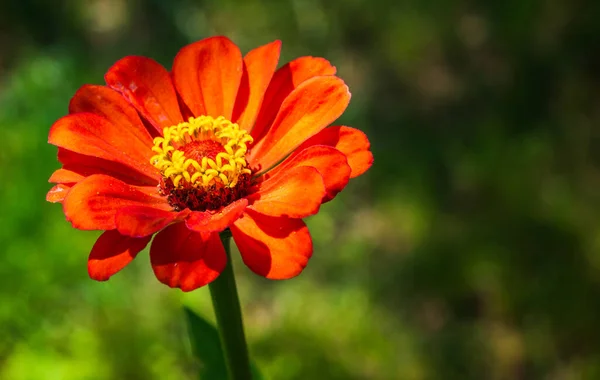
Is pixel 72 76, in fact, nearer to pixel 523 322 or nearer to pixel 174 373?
pixel 174 373

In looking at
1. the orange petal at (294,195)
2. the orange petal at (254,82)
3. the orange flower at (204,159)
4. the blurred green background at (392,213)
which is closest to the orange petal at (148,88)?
the orange flower at (204,159)

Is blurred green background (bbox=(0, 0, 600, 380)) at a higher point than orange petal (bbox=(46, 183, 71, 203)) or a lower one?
lower

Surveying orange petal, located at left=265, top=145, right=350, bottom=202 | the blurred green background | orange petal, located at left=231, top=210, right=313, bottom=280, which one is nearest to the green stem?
orange petal, located at left=231, top=210, right=313, bottom=280

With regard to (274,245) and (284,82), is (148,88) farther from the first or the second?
(274,245)

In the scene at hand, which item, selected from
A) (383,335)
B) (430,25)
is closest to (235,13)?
(430,25)

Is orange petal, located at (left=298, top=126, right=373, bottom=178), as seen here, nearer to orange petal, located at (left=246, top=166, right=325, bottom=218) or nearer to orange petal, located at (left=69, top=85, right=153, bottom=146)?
orange petal, located at (left=246, top=166, right=325, bottom=218)

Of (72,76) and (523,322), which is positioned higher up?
(72,76)
